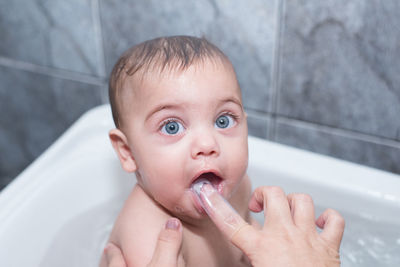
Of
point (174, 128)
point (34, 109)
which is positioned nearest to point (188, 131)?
point (174, 128)

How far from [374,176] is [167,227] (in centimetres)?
39

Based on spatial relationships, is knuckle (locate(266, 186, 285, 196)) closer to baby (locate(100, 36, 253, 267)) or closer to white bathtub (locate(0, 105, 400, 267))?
baby (locate(100, 36, 253, 267))

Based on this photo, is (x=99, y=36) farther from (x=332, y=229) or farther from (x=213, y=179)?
(x=332, y=229)

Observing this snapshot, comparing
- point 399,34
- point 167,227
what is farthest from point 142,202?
point 399,34

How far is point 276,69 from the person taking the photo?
96 cm

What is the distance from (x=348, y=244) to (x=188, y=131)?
0.41 meters

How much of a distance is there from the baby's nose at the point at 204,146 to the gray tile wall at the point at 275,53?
377mm

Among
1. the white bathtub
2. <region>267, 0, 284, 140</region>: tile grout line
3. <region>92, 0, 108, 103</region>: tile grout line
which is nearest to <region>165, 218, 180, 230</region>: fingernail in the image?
the white bathtub

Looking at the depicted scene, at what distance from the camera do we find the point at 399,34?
2.68 feet

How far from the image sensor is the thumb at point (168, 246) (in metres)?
0.62

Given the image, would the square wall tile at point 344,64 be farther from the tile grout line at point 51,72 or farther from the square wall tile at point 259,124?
the tile grout line at point 51,72

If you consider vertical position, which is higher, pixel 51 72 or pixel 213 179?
pixel 213 179

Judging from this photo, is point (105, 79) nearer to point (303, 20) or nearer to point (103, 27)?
point (103, 27)

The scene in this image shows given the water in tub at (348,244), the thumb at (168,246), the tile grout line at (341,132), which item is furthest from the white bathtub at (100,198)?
the thumb at (168,246)
